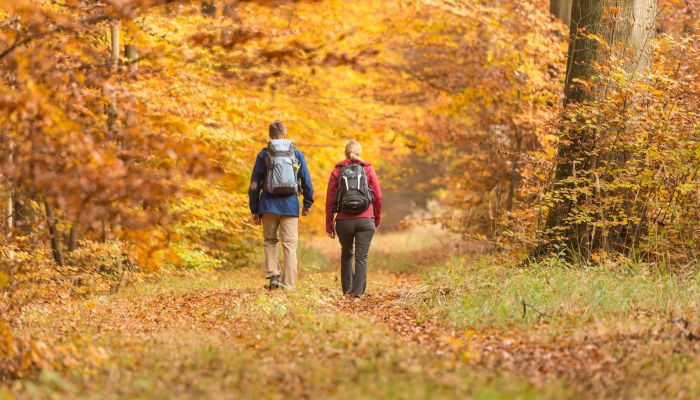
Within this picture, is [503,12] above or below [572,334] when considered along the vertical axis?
above

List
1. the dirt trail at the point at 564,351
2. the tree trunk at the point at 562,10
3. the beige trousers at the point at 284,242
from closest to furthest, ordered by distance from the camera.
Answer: the dirt trail at the point at 564,351, the beige trousers at the point at 284,242, the tree trunk at the point at 562,10

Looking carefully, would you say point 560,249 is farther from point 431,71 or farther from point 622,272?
point 431,71

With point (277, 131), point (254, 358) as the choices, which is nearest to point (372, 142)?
point (277, 131)

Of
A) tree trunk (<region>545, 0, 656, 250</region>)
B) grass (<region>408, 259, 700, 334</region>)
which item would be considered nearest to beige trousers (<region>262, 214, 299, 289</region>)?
grass (<region>408, 259, 700, 334</region>)

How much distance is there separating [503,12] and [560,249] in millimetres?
7766

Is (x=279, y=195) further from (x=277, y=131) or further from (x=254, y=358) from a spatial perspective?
(x=254, y=358)

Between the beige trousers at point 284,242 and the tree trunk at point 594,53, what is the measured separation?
3.19m

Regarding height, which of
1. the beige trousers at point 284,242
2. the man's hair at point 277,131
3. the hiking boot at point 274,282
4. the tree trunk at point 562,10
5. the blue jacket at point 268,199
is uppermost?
the tree trunk at point 562,10

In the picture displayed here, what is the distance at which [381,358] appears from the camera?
5641 millimetres

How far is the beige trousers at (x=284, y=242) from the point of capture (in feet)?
32.1

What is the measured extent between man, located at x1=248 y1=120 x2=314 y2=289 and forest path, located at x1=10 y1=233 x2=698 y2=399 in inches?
50.5

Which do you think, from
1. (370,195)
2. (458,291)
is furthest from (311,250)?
(458,291)

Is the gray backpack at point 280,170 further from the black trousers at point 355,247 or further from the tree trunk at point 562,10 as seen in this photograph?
the tree trunk at point 562,10

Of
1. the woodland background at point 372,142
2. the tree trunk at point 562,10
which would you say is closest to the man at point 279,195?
the woodland background at point 372,142
